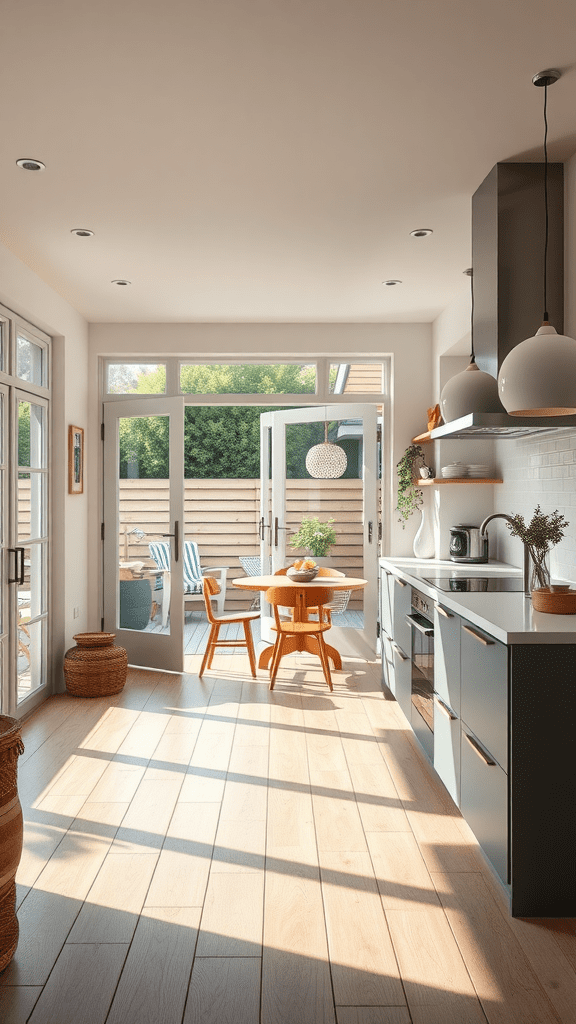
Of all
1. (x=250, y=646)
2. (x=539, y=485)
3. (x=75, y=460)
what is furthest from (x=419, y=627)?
(x=75, y=460)

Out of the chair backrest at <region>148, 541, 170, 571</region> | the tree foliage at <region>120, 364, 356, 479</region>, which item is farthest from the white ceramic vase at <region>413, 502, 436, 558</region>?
the chair backrest at <region>148, 541, 170, 571</region>

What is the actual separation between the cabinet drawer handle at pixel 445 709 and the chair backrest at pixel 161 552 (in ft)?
9.89

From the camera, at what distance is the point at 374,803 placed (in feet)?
10.9

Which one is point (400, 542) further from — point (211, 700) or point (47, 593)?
point (47, 593)

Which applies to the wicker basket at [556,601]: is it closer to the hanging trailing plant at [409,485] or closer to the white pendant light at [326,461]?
the hanging trailing plant at [409,485]

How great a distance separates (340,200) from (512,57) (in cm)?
131

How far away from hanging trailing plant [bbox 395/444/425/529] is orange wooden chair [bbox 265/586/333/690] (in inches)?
44.0

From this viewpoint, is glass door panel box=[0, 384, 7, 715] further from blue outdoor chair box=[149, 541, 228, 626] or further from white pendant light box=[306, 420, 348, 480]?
blue outdoor chair box=[149, 541, 228, 626]

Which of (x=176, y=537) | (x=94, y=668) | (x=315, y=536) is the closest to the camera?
(x=94, y=668)

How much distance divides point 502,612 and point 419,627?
985 millimetres

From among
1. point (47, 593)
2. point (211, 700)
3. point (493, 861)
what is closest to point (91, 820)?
point (493, 861)

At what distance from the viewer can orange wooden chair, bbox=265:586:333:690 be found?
5238mm

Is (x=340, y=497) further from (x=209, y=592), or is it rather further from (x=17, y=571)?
(x=17, y=571)

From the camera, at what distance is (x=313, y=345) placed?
20.2 feet
